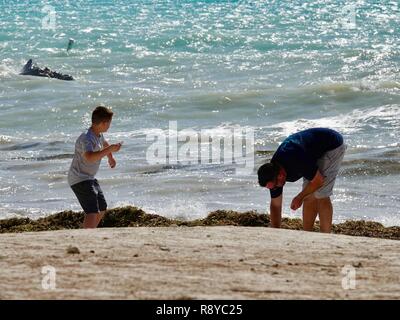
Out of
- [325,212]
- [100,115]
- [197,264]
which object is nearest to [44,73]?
[100,115]

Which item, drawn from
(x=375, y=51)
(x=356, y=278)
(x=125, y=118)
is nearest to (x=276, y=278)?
(x=356, y=278)

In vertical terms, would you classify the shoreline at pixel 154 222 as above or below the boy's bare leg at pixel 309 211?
below

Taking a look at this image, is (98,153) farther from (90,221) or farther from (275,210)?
(275,210)

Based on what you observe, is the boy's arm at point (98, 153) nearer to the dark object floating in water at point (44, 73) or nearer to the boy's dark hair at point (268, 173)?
the boy's dark hair at point (268, 173)

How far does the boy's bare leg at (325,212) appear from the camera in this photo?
832 cm

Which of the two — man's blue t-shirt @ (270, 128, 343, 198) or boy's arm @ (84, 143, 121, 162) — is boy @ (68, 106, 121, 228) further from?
man's blue t-shirt @ (270, 128, 343, 198)

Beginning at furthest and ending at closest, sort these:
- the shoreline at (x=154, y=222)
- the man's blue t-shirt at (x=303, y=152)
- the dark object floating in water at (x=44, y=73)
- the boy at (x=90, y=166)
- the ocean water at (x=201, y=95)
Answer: the dark object floating in water at (x=44, y=73) → the ocean water at (x=201, y=95) → the shoreline at (x=154, y=222) → the boy at (x=90, y=166) → the man's blue t-shirt at (x=303, y=152)

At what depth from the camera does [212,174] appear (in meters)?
13.8

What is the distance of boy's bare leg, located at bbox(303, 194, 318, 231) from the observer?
8391 mm

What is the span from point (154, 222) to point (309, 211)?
86.2 inches

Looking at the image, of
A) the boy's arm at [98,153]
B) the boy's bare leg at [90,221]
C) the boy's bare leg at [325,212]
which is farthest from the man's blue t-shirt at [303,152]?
the boy's bare leg at [90,221]

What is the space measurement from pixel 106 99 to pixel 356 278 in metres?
16.6

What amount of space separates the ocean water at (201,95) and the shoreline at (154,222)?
0.87m
